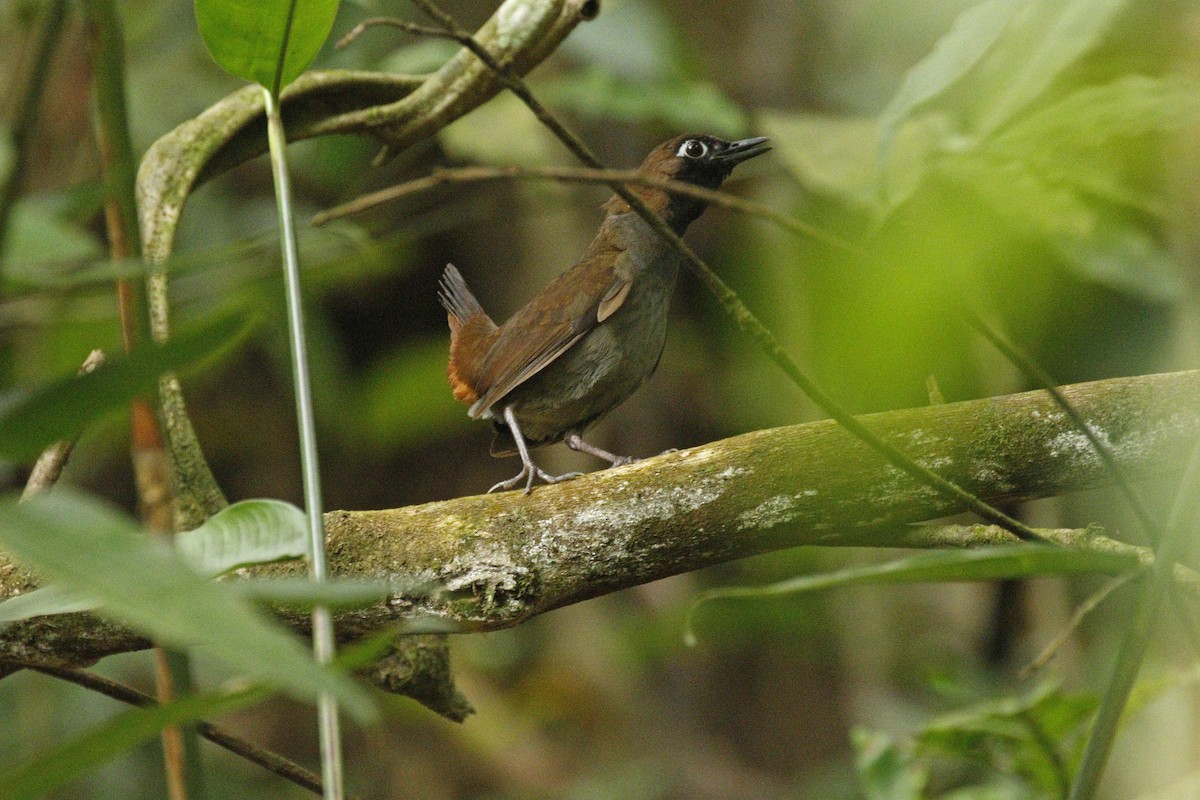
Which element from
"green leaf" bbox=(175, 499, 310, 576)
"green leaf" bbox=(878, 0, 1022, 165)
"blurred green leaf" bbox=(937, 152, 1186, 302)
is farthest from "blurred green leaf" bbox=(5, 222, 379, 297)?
"blurred green leaf" bbox=(937, 152, 1186, 302)

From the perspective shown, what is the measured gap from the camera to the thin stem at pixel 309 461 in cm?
101

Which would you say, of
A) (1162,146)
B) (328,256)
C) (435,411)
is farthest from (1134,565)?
(435,411)

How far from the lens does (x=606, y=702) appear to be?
6156 millimetres

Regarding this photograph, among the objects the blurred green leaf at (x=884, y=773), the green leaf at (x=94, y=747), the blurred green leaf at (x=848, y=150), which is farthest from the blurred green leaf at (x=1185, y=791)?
the green leaf at (x=94, y=747)

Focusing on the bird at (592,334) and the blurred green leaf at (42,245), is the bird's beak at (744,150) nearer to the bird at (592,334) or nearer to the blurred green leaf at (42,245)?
the bird at (592,334)

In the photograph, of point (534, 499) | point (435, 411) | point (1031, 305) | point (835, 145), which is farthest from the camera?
point (435, 411)

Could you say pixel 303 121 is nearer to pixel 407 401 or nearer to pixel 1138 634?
pixel 1138 634

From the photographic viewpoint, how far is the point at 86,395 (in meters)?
0.71

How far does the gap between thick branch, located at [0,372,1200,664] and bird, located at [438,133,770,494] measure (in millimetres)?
990

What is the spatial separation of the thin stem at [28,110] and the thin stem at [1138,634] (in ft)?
2.76

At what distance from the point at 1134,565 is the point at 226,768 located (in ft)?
15.8

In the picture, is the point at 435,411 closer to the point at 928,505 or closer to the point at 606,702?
the point at 606,702

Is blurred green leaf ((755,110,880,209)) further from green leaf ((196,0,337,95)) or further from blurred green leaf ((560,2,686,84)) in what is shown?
green leaf ((196,0,337,95))

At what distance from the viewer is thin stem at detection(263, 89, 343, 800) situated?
101cm
